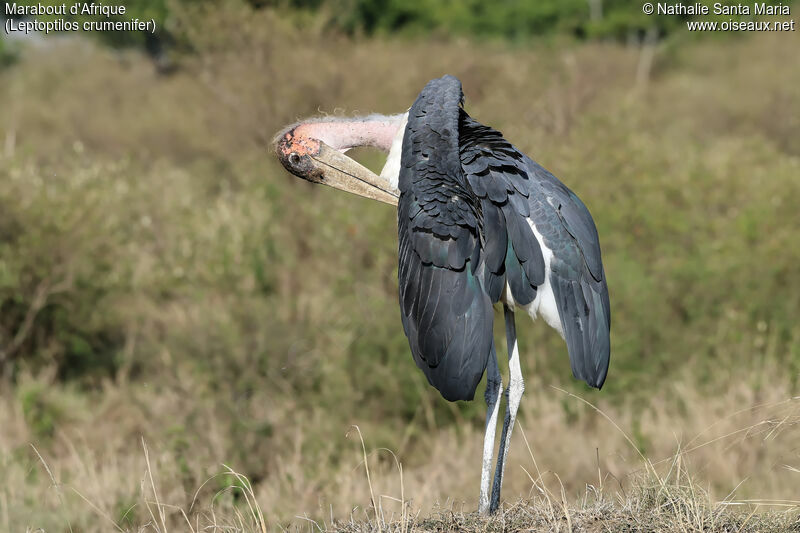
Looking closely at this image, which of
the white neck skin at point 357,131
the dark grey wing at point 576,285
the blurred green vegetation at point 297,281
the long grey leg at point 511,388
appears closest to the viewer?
the dark grey wing at point 576,285

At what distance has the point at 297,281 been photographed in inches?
356

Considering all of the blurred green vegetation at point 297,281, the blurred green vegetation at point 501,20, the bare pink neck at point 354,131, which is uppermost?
the blurred green vegetation at point 501,20

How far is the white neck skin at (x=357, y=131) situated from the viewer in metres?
4.06

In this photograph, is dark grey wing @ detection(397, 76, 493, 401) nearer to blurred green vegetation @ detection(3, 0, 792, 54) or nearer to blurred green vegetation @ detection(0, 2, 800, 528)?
blurred green vegetation @ detection(0, 2, 800, 528)

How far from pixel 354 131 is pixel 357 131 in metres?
0.02

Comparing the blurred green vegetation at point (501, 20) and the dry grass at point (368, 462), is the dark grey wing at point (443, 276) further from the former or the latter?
the blurred green vegetation at point (501, 20)

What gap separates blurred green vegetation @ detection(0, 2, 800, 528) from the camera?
683cm

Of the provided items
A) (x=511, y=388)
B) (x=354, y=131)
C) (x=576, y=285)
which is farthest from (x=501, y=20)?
(x=576, y=285)

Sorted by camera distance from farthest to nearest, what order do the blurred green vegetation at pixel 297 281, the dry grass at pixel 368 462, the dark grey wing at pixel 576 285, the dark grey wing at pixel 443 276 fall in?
the blurred green vegetation at pixel 297 281 < the dry grass at pixel 368 462 < the dark grey wing at pixel 576 285 < the dark grey wing at pixel 443 276

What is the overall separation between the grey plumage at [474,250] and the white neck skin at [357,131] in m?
0.48

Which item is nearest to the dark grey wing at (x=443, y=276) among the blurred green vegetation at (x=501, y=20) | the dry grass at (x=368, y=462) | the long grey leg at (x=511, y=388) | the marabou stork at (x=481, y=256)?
the marabou stork at (x=481, y=256)

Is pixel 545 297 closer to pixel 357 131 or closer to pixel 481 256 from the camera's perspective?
pixel 481 256

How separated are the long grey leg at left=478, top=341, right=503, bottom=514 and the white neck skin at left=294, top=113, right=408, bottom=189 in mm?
1001

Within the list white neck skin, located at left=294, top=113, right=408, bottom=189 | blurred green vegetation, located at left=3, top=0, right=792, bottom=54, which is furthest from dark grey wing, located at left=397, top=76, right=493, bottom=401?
blurred green vegetation, located at left=3, top=0, right=792, bottom=54
